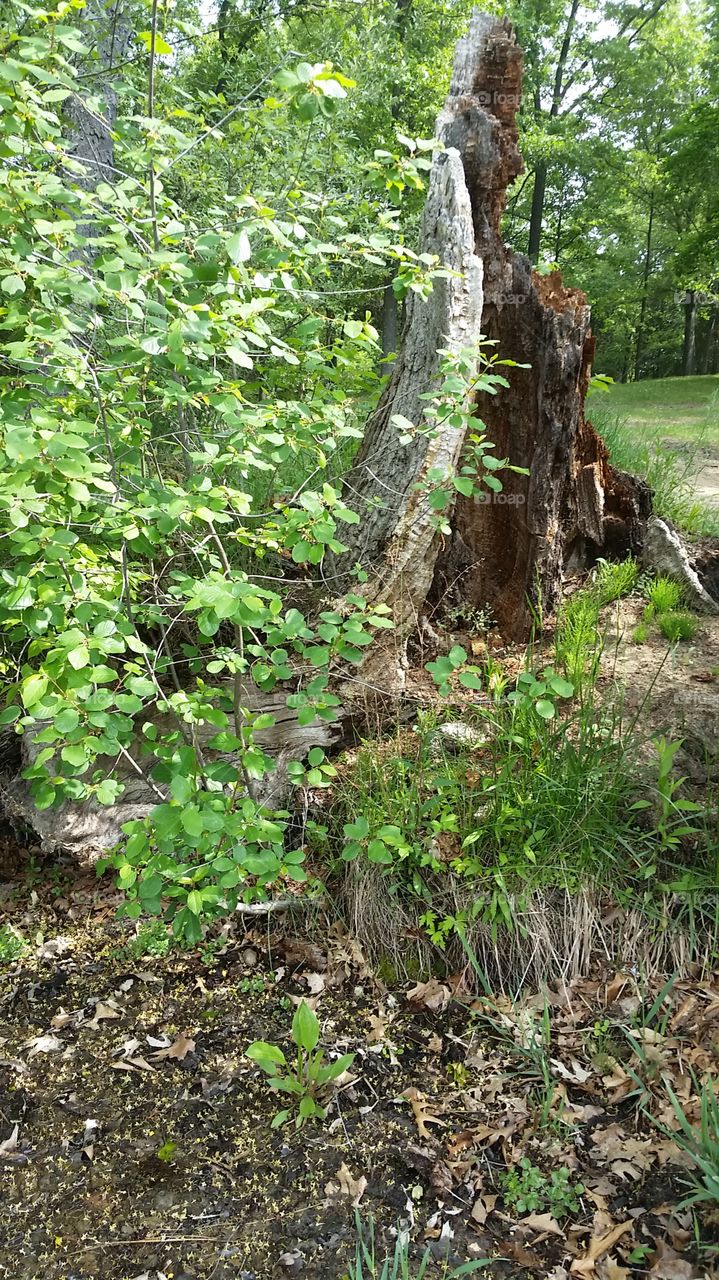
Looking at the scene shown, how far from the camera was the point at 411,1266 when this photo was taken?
205cm

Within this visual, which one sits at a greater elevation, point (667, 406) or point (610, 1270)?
point (667, 406)

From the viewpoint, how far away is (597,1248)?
1.99 meters

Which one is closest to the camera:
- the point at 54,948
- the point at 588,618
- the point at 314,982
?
the point at 314,982

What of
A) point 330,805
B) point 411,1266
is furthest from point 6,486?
point 411,1266

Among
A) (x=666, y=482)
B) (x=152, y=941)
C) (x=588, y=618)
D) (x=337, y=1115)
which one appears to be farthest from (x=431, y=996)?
(x=666, y=482)

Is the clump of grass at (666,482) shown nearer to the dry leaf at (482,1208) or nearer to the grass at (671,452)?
the grass at (671,452)

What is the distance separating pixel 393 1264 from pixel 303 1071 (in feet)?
2.21

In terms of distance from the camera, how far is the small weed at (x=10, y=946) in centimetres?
319

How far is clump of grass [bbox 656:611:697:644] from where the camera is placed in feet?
12.0

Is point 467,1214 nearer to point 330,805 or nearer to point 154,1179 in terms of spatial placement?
point 154,1179

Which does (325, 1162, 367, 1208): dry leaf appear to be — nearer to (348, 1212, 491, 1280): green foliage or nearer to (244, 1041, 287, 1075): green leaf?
(348, 1212, 491, 1280): green foliage

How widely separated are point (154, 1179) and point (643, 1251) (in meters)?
1.48

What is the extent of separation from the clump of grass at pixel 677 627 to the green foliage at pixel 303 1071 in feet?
8.12

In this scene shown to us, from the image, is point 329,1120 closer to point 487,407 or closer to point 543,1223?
point 543,1223
